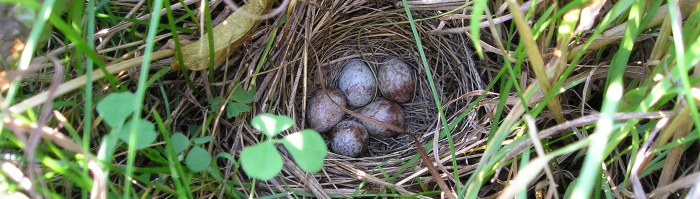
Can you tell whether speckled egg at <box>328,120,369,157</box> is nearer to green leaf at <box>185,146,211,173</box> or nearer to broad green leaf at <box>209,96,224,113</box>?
broad green leaf at <box>209,96,224,113</box>

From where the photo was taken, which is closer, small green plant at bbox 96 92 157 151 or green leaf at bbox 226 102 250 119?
small green plant at bbox 96 92 157 151

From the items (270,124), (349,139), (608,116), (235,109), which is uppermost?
(608,116)

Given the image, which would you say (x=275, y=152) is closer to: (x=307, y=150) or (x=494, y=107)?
(x=307, y=150)

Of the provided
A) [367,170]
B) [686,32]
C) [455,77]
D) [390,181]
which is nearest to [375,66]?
[455,77]

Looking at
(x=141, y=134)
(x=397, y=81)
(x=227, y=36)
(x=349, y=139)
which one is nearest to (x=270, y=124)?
(x=141, y=134)

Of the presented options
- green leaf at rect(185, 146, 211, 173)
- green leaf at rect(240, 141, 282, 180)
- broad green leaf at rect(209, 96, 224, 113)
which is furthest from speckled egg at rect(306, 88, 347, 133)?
green leaf at rect(240, 141, 282, 180)

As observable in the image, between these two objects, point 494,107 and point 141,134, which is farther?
point 494,107
